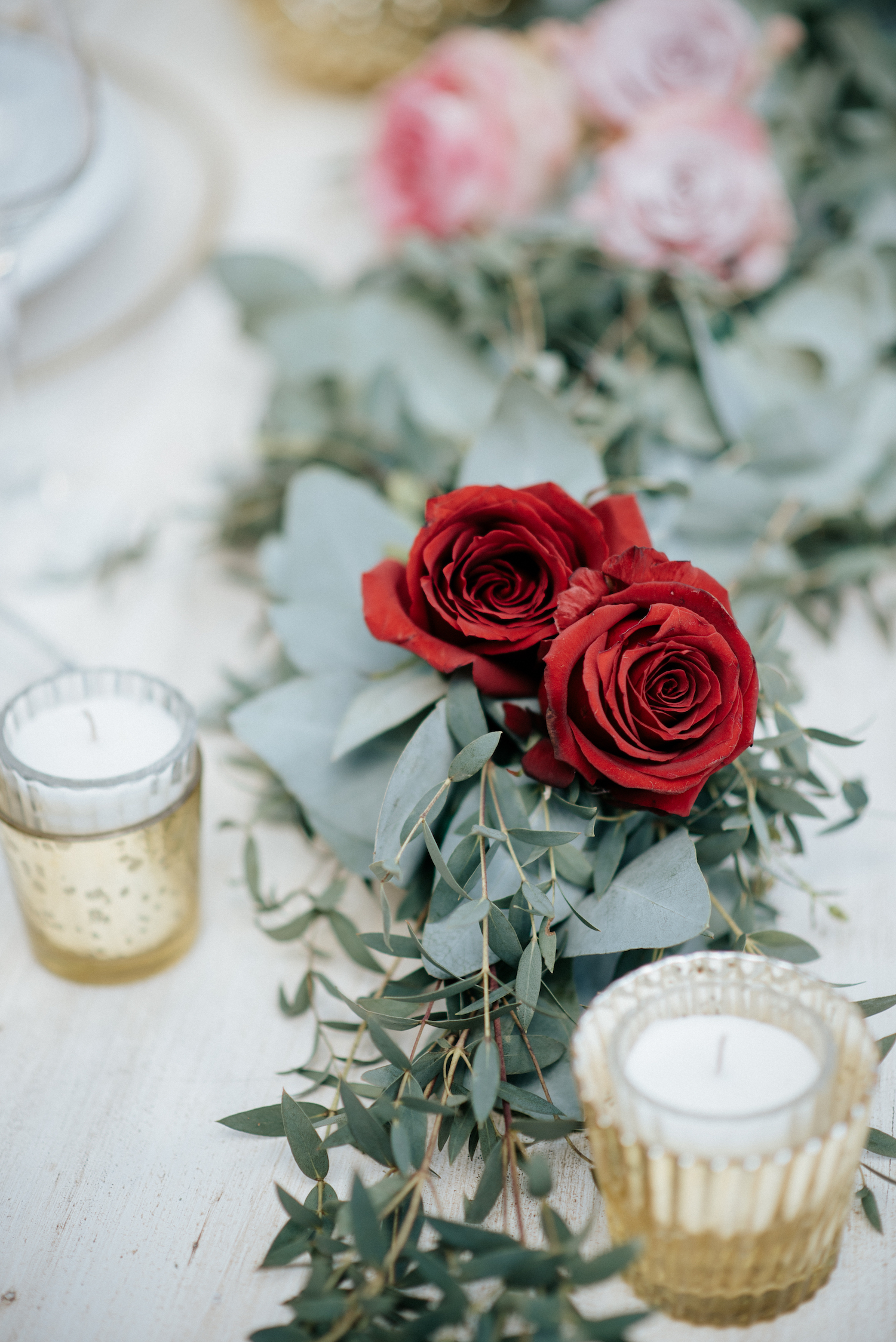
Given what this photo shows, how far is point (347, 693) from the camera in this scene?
417 millimetres

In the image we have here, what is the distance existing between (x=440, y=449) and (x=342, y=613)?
0.16 meters

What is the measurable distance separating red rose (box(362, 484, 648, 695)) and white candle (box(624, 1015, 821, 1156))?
0.41 feet

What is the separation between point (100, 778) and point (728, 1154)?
0.72 feet

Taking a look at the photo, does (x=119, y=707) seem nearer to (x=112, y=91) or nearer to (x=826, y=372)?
(x=826, y=372)

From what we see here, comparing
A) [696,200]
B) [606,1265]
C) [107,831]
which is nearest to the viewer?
[606,1265]

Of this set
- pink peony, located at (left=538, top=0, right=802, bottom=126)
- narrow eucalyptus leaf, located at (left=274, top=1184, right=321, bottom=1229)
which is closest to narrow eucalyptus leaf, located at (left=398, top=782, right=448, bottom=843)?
narrow eucalyptus leaf, located at (left=274, top=1184, right=321, bottom=1229)

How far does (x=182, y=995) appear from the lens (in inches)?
15.9

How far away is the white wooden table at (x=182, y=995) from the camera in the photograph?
32 centimetres

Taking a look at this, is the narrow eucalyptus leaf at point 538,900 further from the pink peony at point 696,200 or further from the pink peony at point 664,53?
the pink peony at point 664,53

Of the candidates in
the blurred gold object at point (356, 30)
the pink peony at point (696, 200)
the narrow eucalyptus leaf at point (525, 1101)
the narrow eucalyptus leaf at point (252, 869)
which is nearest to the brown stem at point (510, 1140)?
the narrow eucalyptus leaf at point (525, 1101)

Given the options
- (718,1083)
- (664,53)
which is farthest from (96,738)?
(664,53)

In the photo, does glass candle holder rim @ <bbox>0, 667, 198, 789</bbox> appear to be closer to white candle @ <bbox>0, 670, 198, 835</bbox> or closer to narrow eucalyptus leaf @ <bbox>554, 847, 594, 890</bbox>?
white candle @ <bbox>0, 670, 198, 835</bbox>

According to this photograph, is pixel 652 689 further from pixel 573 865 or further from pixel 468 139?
pixel 468 139

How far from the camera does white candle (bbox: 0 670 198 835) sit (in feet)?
1.18
